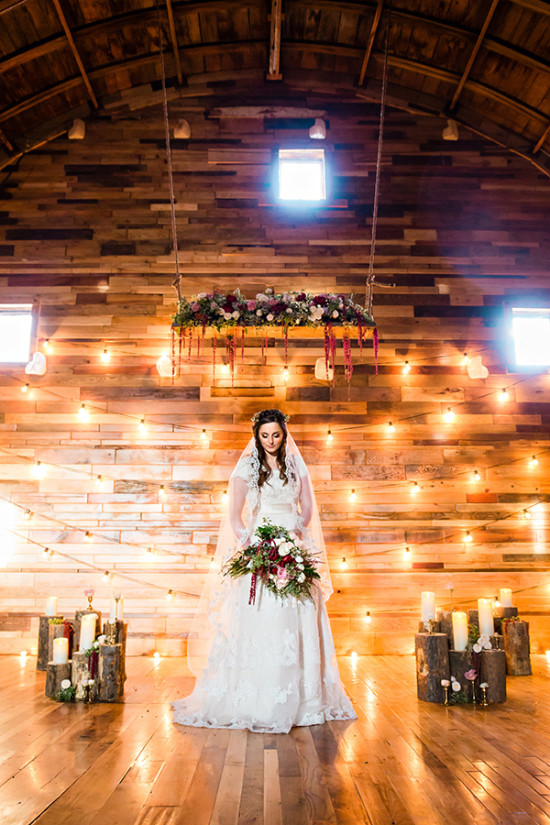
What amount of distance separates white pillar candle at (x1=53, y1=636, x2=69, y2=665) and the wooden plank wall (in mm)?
1777

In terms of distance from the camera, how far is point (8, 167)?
714 cm

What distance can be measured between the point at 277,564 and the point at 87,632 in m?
1.54

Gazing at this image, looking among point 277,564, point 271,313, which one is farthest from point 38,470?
point 277,564

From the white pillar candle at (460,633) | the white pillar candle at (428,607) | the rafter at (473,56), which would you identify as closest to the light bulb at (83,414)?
the white pillar candle at (428,607)

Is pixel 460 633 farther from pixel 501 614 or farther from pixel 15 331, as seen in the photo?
pixel 15 331

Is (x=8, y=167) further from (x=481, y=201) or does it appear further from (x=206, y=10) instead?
(x=481, y=201)

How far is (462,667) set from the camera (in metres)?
4.18

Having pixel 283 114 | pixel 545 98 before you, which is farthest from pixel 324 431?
pixel 545 98

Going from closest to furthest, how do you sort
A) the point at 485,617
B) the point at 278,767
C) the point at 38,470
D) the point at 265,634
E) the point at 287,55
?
the point at 278,767
the point at 265,634
the point at 485,617
the point at 38,470
the point at 287,55

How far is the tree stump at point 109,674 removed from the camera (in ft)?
13.6

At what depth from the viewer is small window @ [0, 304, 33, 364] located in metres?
6.78

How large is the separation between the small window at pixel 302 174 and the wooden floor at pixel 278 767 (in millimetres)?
5416

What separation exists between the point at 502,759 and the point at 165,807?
1617 mm

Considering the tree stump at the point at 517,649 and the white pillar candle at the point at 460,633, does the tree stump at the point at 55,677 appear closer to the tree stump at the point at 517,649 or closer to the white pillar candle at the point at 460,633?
the white pillar candle at the point at 460,633
